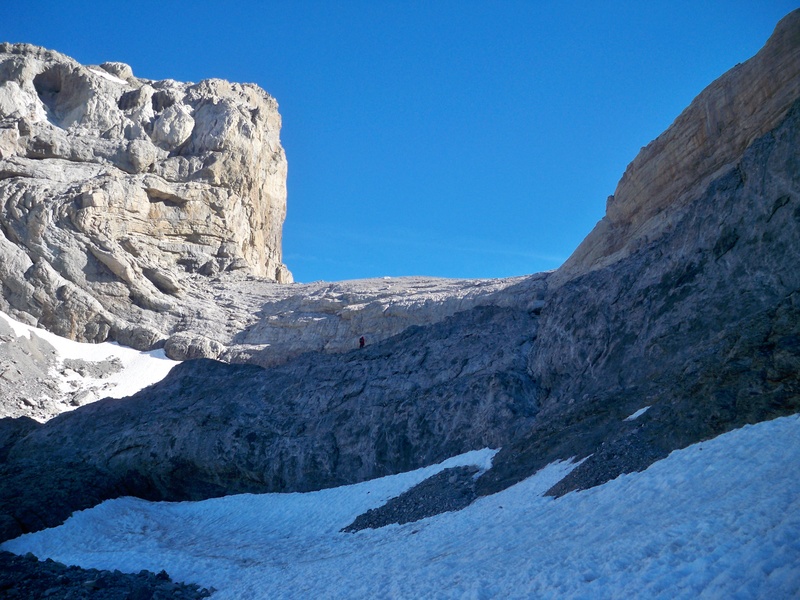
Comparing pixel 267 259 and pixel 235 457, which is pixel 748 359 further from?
pixel 267 259

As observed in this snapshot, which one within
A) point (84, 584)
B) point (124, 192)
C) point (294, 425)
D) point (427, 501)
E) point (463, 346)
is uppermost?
point (124, 192)

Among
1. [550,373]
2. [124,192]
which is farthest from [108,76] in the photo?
[550,373]

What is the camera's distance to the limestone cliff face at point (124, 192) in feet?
137

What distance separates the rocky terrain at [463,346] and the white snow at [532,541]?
1.26 metres

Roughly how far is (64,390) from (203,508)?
14.1m

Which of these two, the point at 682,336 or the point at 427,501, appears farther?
the point at 682,336

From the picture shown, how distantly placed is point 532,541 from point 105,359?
32485mm

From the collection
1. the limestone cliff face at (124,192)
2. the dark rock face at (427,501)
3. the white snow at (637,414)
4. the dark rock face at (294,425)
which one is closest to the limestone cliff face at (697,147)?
the dark rock face at (294,425)

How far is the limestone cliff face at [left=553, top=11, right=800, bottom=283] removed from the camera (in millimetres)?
22422

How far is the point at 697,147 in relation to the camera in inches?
1007

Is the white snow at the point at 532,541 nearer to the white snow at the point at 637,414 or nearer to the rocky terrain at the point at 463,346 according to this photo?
the rocky terrain at the point at 463,346

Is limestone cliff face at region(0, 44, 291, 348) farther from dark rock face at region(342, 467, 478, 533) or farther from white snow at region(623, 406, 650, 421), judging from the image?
white snow at region(623, 406, 650, 421)

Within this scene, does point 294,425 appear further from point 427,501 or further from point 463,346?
point 427,501

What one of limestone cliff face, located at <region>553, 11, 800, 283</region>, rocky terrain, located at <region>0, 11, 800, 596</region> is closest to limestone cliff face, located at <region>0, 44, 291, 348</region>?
rocky terrain, located at <region>0, 11, 800, 596</region>
